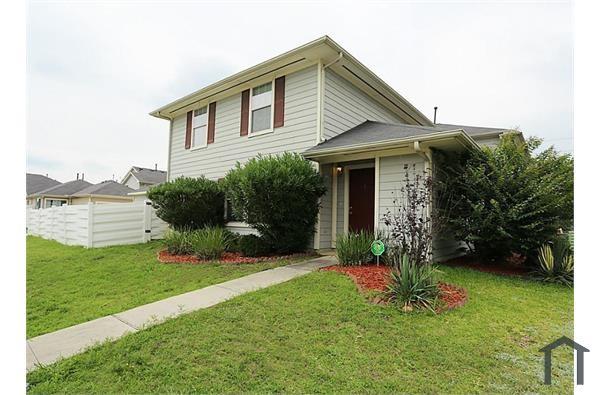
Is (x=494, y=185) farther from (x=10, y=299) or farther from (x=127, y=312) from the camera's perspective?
(x=10, y=299)

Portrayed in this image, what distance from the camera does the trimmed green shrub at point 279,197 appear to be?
22.4 feet

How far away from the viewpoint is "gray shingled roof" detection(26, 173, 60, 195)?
33388 millimetres

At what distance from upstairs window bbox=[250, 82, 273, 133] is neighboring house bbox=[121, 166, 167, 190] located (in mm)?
20064

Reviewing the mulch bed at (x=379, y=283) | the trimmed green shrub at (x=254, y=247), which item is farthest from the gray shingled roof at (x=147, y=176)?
the mulch bed at (x=379, y=283)

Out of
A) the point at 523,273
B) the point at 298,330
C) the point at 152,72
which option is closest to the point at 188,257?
the point at 298,330

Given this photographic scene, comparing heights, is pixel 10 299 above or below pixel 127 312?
above

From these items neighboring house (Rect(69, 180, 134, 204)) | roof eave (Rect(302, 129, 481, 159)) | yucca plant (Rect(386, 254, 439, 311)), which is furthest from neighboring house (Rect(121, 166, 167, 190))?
yucca plant (Rect(386, 254, 439, 311))

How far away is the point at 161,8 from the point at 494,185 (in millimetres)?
7904

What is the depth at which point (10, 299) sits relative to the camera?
190cm

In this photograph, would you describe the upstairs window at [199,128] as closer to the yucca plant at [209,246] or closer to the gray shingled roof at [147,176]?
the yucca plant at [209,246]

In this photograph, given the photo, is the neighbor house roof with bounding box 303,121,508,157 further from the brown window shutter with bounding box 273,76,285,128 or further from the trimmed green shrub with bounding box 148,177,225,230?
the trimmed green shrub with bounding box 148,177,225,230

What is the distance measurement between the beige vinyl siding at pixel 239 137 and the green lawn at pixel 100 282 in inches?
143

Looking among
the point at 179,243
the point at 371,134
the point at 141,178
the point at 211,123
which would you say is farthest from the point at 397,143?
the point at 141,178

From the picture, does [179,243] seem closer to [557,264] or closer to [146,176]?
[557,264]
